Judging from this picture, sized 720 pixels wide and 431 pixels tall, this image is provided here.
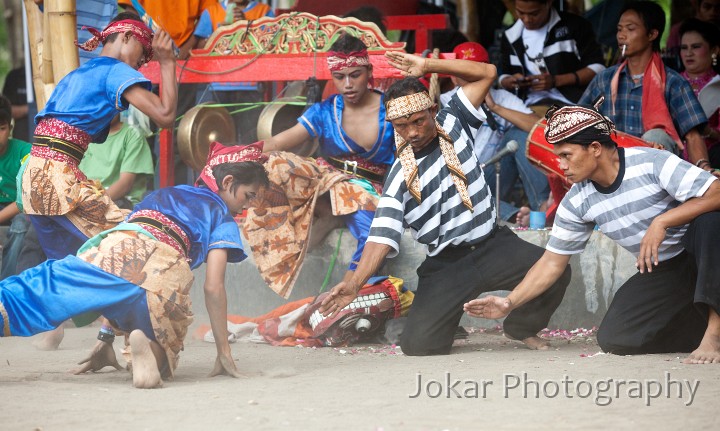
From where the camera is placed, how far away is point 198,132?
6.87 meters

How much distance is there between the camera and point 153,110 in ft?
16.3

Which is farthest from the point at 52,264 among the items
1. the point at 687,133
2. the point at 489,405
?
the point at 687,133

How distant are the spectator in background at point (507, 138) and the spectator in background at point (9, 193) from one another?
3.00m

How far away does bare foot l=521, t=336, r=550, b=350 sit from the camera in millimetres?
5258

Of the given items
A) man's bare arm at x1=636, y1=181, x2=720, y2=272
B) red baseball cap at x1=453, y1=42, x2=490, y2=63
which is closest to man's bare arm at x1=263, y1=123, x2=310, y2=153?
red baseball cap at x1=453, y1=42, x2=490, y2=63

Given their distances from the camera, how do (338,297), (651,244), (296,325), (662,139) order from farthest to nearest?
1. (662,139)
2. (296,325)
3. (338,297)
4. (651,244)

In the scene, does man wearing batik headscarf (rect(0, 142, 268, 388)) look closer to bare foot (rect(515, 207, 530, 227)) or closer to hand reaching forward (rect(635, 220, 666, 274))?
hand reaching forward (rect(635, 220, 666, 274))

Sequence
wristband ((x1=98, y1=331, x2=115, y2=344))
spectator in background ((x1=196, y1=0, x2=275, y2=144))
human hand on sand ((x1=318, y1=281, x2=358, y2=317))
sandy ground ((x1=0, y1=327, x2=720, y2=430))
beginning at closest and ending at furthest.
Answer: sandy ground ((x1=0, y1=327, x2=720, y2=430)) → human hand on sand ((x1=318, y1=281, x2=358, y2=317)) → wristband ((x1=98, y1=331, x2=115, y2=344)) → spectator in background ((x1=196, y1=0, x2=275, y2=144))

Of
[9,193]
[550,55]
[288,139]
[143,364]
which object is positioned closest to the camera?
[143,364]

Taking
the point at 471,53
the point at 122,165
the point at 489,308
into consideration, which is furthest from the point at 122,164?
the point at 489,308

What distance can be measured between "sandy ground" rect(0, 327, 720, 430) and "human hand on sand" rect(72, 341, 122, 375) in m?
0.05

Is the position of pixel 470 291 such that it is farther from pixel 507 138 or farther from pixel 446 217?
pixel 507 138

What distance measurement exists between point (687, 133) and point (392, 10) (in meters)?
2.60

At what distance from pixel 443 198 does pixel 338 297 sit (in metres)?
0.90
